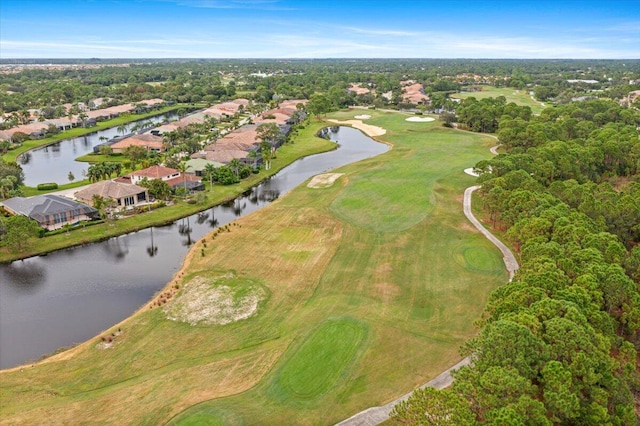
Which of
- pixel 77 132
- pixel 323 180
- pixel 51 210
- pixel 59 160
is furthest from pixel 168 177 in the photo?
pixel 77 132

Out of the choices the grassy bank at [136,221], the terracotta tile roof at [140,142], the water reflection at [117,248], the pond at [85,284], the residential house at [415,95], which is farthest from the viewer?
the residential house at [415,95]

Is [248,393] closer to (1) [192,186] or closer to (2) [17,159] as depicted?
(1) [192,186]

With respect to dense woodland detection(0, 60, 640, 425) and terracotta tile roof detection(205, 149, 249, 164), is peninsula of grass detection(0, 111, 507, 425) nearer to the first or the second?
dense woodland detection(0, 60, 640, 425)

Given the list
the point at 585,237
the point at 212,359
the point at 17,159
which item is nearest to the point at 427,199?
the point at 585,237

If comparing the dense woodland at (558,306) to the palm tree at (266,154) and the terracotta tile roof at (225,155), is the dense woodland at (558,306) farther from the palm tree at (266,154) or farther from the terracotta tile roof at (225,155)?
the palm tree at (266,154)

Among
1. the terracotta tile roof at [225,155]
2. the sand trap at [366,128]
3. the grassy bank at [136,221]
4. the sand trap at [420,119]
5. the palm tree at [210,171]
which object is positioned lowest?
the grassy bank at [136,221]

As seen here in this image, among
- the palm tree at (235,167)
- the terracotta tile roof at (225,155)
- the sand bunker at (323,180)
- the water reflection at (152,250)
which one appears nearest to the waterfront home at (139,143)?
the terracotta tile roof at (225,155)

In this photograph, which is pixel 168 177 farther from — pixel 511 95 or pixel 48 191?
pixel 511 95
